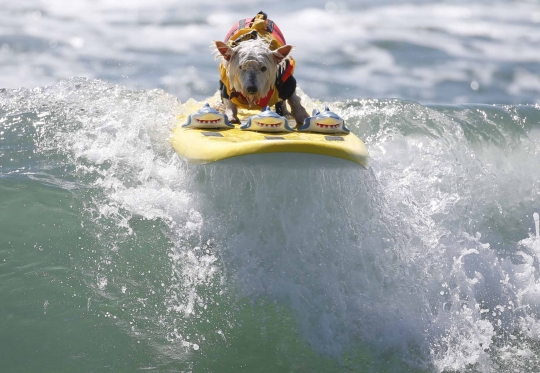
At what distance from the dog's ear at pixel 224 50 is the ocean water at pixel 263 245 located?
1029mm

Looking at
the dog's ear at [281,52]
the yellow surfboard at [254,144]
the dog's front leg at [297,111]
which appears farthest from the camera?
the dog's front leg at [297,111]

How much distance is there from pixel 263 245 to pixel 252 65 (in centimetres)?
160

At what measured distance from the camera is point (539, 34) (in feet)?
54.3

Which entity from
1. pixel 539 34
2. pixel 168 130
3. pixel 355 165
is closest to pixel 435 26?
pixel 539 34

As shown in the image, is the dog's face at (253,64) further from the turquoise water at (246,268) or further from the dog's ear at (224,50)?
the turquoise water at (246,268)

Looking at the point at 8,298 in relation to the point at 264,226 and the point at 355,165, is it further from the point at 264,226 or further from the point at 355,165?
Result: the point at 355,165

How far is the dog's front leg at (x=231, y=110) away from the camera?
6.73m

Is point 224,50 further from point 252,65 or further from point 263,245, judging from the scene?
point 263,245

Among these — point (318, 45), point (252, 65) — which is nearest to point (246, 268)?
point (252, 65)

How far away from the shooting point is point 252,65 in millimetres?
6309

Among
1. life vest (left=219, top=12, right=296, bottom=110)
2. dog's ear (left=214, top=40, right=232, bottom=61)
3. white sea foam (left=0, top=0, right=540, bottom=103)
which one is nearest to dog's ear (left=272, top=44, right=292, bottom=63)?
life vest (left=219, top=12, right=296, bottom=110)

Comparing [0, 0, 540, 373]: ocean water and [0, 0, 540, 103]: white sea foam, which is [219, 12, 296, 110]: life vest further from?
[0, 0, 540, 103]: white sea foam

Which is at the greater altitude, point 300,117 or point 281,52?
point 281,52

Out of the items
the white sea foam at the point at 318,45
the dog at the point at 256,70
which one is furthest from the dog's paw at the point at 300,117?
the white sea foam at the point at 318,45
